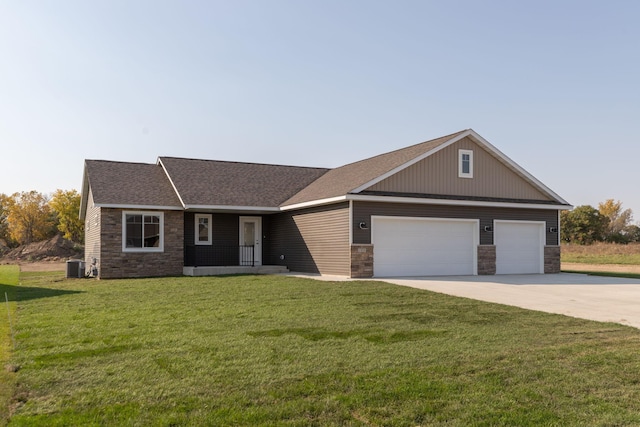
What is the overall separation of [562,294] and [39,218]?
1667 inches

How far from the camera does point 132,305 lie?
1051cm

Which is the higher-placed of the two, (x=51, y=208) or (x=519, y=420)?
(x=51, y=208)

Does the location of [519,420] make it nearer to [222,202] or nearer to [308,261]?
[308,261]

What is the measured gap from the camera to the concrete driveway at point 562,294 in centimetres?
1003

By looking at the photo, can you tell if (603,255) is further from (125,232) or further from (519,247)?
(125,232)

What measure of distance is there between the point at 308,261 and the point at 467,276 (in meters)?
5.71

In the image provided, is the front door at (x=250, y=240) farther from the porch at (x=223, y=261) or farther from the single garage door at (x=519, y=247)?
the single garage door at (x=519, y=247)

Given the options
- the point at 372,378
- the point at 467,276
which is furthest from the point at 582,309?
the point at 467,276

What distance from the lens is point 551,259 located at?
20859 millimetres

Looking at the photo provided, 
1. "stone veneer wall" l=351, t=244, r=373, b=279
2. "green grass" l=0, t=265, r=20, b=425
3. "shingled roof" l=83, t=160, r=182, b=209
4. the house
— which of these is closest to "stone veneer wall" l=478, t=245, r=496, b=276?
the house

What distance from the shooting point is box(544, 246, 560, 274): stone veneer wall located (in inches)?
819

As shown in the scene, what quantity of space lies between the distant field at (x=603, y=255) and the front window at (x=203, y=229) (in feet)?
74.5

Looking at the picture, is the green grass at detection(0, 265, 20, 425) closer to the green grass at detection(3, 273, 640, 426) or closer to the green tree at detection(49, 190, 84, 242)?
the green grass at detection(3, 273, 640, 426)

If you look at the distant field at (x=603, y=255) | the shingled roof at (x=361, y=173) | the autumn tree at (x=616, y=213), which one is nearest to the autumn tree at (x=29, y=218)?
the shingled roof at (x=361, y=173)
